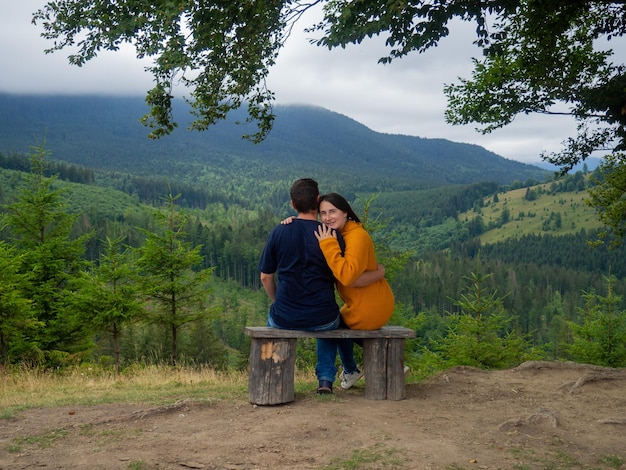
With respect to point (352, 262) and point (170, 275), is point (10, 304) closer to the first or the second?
point (170, 275)

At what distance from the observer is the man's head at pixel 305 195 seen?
6520 millimetres

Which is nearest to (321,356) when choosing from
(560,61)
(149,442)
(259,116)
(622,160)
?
(149,442)

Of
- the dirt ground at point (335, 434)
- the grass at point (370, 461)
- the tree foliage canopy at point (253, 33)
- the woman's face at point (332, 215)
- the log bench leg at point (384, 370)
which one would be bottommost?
the dirt ground at point (335, 434)

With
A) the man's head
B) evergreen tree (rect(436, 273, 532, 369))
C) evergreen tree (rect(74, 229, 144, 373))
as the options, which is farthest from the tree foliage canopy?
evergreen tree (rect(74, 229, 144, 373))

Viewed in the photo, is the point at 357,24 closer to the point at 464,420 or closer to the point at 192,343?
the point at 464,420

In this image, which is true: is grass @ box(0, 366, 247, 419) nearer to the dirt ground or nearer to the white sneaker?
the dirt ground

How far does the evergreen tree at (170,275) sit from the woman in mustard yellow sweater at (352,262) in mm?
14028

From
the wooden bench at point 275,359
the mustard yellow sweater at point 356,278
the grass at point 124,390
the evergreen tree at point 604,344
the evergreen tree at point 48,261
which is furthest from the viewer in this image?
A: the evergreen tree at point 48,261

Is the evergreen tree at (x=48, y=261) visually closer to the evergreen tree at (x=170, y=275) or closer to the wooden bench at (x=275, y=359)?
the evergreen tree at (x=170, y=275)

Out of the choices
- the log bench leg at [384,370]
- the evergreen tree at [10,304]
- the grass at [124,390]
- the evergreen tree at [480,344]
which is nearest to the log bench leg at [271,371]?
the grass at [124,390]

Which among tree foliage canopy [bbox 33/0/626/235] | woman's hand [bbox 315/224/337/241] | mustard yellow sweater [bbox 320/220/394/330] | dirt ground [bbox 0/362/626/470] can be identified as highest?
tree foliage canopy [bbox 33/0/626/235]

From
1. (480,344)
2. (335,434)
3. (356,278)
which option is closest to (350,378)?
(356,278)

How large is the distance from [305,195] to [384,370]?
2.41 metres

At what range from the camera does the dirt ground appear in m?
5.05
